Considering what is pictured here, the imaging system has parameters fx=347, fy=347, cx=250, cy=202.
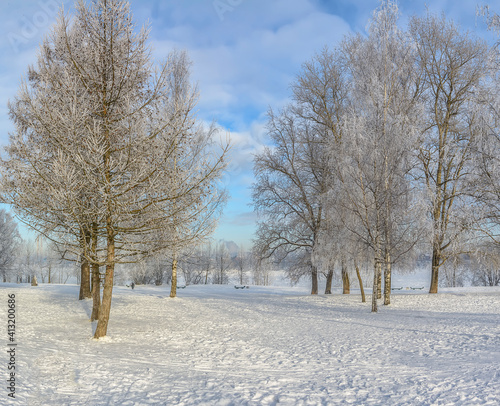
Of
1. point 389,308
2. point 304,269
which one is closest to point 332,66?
point 304,269

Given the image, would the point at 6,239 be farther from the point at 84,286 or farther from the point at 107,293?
the point at 107,293

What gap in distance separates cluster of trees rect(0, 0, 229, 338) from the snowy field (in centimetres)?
231

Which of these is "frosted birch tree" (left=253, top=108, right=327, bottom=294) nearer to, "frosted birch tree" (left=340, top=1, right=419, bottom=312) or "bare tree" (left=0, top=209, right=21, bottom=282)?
"frosted birch tree" (left=340, top=1, right=419, bottom=312)

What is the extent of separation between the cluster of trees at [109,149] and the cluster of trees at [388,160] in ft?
24.8

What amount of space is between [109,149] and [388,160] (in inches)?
406

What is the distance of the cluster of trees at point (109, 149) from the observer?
7660 mm

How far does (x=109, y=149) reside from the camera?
323 inches

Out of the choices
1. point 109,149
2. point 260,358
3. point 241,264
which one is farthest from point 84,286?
point 241,264

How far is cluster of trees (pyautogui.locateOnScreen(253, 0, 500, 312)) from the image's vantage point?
44.5 ft

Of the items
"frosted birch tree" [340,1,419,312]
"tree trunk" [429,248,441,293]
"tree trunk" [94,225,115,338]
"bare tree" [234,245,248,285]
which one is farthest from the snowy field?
"bare tree" [234,245,248,285]

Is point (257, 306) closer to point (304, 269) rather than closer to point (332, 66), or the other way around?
point (304, 269)

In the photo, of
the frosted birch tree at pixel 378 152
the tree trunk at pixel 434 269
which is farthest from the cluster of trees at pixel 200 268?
the tree trunk at pixel 434 269

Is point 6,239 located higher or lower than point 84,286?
higher

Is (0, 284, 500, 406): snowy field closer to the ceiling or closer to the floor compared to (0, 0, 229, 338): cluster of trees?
closer to the floor
